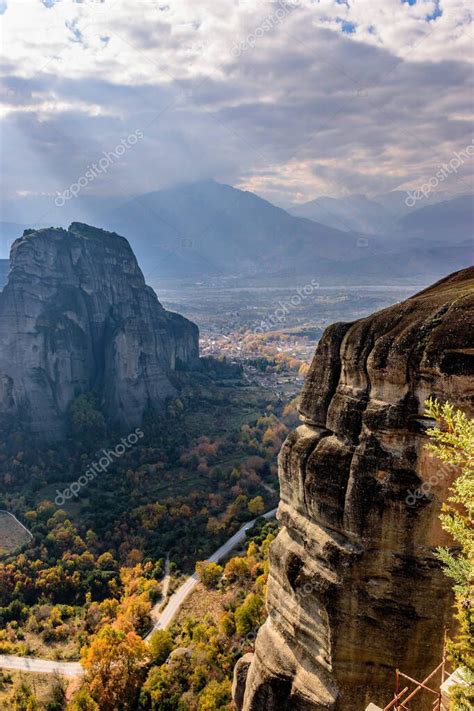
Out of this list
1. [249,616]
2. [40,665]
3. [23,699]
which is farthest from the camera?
[40,665]

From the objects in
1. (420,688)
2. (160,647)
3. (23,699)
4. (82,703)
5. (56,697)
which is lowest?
(56,697)

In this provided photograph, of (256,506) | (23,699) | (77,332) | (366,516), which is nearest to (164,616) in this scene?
(23,699)

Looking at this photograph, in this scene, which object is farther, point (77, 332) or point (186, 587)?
point (77, 332)

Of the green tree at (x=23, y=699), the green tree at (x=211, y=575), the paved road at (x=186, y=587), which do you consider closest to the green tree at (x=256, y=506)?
the paved road at (x=186, y=587)

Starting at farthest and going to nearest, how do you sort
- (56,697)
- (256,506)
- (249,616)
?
1. (256,506)
2. (249,616)
3. (56,697)

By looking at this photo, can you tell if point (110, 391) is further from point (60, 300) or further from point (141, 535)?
point (141, 535)

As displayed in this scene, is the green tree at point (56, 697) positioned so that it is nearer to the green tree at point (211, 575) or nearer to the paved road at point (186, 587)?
the paved road at point (186, 587)

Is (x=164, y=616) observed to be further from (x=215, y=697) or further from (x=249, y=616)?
(x=215, y=697)
